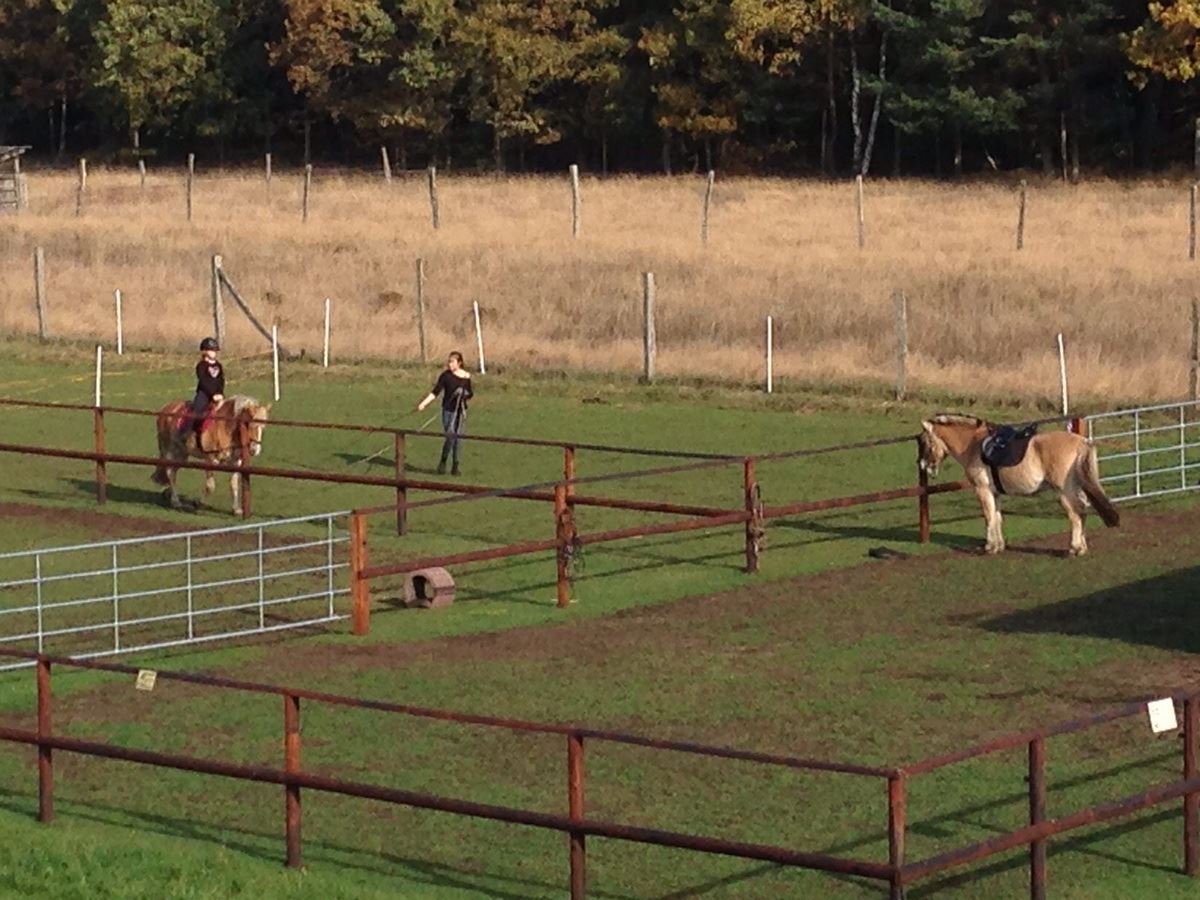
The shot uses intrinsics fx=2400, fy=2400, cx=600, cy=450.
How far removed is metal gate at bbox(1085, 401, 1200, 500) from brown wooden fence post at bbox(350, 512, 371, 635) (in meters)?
7.99

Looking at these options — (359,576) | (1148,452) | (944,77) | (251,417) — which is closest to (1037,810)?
(359,576)

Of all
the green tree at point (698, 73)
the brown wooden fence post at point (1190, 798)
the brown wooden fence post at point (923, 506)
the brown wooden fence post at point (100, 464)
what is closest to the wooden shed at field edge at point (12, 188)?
the green tree at point (698, 73)

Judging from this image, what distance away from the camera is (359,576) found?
18.2 metres

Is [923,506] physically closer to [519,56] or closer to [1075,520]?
[1075,520]

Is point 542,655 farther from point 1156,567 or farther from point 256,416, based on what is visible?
point 256,416

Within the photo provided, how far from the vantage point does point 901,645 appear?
17375 millimetres

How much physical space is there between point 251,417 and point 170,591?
763 cm

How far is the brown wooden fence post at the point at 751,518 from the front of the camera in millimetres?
20797

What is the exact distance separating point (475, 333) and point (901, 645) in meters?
24.4

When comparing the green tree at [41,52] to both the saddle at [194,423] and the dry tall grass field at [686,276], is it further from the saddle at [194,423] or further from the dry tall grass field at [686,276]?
the saddle at [194,423]

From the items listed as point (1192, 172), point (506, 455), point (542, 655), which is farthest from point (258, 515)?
point (1192, 172)

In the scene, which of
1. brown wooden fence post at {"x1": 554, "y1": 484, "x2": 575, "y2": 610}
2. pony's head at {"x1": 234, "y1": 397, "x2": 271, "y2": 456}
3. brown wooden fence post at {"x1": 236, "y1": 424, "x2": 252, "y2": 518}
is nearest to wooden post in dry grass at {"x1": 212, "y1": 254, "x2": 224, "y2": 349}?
pony's head at {"x1": 234, "y1": 397, "x2": 271, "y2": 456}

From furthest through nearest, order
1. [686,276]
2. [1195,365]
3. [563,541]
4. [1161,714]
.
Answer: [686,276] < [1195,365] < [563,541] < [1161,714]

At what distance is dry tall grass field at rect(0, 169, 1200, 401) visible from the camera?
36625mm
